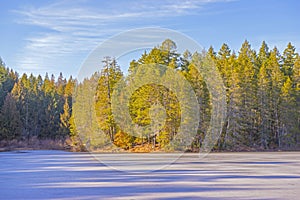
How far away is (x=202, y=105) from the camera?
33344mm

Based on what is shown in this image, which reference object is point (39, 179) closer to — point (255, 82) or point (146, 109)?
point (146, 109)

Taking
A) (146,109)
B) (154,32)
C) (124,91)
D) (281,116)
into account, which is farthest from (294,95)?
(154,32)

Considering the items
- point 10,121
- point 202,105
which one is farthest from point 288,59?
point 10,121

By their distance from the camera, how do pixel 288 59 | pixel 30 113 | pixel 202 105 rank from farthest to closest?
pixel 30 113 → pixel 288 59 → pixel 202 105

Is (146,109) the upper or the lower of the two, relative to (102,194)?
upper

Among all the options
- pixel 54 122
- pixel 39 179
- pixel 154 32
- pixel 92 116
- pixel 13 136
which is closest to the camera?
pixel 39 179

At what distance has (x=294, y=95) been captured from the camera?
129 ft

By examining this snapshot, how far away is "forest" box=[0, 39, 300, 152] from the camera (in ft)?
102

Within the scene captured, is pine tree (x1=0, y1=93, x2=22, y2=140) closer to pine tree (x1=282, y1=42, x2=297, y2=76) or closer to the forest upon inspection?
the forest

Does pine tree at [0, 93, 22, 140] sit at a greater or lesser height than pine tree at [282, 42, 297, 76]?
lesser

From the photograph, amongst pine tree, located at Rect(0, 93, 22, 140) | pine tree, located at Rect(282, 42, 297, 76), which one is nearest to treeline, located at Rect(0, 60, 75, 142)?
pine tree, located at Rect(0, 93, 22, 140)

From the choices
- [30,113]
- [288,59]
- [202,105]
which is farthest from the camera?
[30,113]

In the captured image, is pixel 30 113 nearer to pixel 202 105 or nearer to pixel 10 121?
pixel 10 121

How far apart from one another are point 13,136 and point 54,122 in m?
9.22
